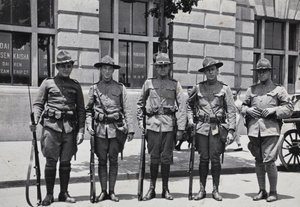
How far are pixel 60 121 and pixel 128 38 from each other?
24.3 ft

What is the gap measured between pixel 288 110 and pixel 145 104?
7.00 feet

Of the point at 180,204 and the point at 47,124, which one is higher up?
the point at 47,124

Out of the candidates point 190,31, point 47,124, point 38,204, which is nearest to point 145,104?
point 47,124

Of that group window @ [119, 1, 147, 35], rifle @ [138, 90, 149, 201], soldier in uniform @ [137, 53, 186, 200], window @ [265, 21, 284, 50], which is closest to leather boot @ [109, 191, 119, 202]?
rifle @ [138, 90, 149, 201]

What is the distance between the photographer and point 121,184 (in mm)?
6406

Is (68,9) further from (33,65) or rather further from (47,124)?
(47,124)

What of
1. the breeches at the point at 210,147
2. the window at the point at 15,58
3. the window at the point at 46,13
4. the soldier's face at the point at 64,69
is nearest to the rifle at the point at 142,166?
the breeches at the point at 210,147

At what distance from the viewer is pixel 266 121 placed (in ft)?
18.0

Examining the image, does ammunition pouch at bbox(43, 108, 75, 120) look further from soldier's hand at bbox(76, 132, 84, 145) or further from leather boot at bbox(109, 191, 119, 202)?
leather boot at bbox(109, 191, 119, 202)

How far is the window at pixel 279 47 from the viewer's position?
566 inches

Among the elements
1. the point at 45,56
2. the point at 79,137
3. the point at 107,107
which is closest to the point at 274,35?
the point at 45,56

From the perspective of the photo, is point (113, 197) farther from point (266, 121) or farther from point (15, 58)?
point (15, 58)

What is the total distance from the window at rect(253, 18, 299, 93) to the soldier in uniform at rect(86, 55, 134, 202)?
9.96m

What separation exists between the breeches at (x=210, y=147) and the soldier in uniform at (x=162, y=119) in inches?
13.3
